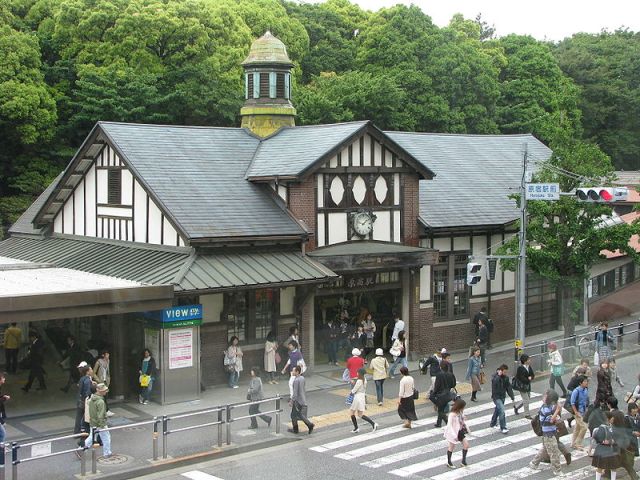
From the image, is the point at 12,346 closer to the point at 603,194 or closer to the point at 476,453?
the point at 476,453

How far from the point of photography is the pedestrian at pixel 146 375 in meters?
22.3

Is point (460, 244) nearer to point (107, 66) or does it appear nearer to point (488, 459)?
point (488, 459)

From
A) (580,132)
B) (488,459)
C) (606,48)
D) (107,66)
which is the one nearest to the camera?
(488,459)

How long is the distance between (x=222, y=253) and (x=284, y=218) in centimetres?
256

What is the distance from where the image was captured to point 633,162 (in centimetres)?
7312

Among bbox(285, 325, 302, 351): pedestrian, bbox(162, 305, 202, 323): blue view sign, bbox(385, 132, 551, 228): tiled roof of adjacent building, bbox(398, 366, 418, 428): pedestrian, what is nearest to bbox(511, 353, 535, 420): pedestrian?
bbox(398, 366, 418, 428): pedestrian

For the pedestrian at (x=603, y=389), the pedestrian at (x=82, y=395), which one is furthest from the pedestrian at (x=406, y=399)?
the pedestrian at (x=82, y=395)

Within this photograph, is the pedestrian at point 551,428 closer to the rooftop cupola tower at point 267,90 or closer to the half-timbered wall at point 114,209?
the half-timbered wall at point 114,209

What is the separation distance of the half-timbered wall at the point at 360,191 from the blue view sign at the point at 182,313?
5.16m

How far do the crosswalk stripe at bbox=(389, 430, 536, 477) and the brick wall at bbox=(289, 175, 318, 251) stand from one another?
9227mm

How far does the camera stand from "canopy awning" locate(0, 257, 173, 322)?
19.6 metres

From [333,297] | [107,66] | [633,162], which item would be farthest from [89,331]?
[633,162]

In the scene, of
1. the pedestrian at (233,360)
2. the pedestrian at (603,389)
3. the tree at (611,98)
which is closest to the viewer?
the pedestrian at (603,389)

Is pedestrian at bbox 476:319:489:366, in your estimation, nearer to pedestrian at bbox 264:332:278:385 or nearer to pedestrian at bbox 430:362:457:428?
pedestrian at bbox 264:332:278:385
